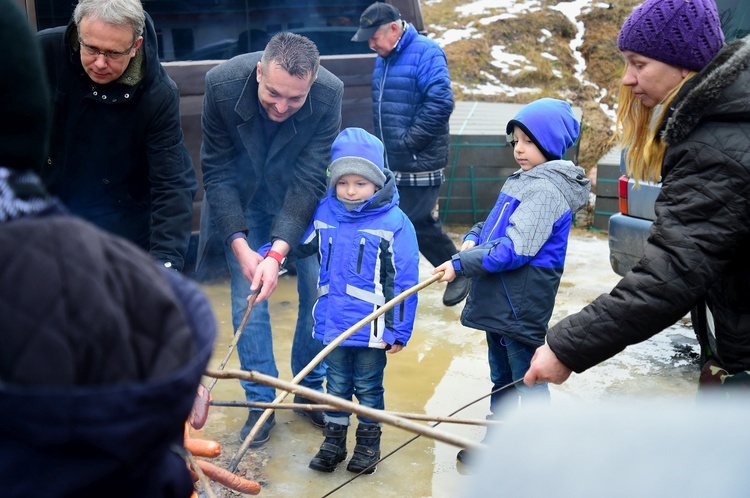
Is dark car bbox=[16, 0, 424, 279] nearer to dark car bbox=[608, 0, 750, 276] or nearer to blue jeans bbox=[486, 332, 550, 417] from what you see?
dark car bbox=[608, 0, 750, 276]

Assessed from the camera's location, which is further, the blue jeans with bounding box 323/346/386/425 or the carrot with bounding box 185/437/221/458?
the blue jeans with bounding box 323/346/386/425

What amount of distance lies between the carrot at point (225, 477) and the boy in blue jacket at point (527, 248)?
51.7 inches

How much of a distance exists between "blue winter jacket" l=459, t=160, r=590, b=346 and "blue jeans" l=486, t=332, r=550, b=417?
8cm

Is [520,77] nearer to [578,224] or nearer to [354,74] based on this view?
[578,224]

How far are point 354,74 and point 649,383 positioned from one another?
3.03m

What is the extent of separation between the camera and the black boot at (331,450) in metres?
3.86

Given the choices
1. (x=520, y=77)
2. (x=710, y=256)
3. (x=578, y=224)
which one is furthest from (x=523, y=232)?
(x=520, y=77)

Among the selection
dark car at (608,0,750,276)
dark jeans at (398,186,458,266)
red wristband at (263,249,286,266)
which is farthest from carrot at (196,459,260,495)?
dark jeans at (398,186,458,266)

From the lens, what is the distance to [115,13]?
314 cm

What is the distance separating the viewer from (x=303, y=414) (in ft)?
14.7

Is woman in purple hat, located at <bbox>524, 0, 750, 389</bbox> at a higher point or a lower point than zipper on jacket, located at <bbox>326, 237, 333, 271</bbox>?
higher

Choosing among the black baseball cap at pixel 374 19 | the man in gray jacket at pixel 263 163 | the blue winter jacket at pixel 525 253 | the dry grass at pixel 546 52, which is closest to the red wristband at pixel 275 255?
the man in gray jacket at pixel 263 163

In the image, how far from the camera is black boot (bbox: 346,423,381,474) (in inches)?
153

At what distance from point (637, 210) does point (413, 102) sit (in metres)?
1.70
